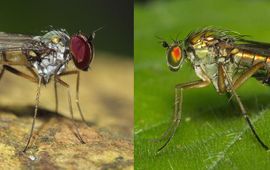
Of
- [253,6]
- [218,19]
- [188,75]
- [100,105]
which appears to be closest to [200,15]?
[218,19]

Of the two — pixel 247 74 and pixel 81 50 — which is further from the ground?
pixel 81 50

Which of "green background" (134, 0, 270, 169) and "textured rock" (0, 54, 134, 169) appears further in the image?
"green background" (134, 0, 270, 169)

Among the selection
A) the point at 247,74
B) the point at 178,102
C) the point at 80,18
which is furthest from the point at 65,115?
the point at 80,18

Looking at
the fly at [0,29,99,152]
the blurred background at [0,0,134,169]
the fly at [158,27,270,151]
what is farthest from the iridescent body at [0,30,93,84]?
the fly at [158,27,270,151]

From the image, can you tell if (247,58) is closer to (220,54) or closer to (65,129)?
(220,54)

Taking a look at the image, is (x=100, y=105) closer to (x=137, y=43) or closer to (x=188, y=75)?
(x=188, y=75)

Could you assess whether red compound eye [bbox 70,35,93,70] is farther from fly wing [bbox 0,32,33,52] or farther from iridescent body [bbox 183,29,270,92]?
iridescent body [bbox 183,29,270,92]

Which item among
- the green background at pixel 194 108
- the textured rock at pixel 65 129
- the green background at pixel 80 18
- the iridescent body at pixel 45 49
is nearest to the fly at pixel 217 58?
the green background at pixel 194 108
